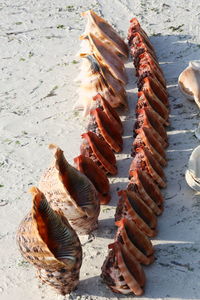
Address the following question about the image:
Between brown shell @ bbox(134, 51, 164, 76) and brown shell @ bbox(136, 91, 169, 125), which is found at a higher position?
brown shell @ bbox(134, 51, 164, 76)

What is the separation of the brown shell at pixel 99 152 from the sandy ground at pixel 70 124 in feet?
0.33

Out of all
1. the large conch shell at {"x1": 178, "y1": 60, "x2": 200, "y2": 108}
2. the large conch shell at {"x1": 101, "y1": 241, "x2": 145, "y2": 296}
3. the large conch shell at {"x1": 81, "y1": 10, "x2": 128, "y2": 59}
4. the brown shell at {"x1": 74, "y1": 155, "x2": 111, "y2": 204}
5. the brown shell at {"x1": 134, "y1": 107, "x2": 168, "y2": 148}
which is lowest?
the large conch shell at {"x1": 101, "y1": 241, "x2": 145, "y2": 296}

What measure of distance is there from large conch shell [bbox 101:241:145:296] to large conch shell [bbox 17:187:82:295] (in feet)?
0.53

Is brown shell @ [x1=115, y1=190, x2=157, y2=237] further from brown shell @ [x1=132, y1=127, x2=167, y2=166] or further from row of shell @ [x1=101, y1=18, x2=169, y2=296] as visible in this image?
brown shell @ [x1=132, y1=127, x2=167, y2=166]

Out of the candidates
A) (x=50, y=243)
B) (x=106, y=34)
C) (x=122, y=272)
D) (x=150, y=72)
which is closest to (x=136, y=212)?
(x=122, y=272)

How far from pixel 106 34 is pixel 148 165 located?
1516mm

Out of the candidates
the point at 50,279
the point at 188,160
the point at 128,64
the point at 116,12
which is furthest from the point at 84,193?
the point at 116,12

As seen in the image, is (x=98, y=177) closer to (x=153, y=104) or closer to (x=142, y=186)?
(x=142, y=186)

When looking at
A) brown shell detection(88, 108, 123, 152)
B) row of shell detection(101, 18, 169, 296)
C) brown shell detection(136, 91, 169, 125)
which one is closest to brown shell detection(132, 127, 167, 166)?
row of shell detection(101, 18, 169, 296)

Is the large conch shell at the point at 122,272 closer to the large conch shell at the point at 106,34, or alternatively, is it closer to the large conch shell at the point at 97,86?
the large conch shell at the point at 97,86

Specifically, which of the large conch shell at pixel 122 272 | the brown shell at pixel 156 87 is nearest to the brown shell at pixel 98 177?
the large conch shell at pixel 122 272

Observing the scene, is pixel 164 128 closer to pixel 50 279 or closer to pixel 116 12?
pixel 50 279

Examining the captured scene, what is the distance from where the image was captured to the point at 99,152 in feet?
12.8

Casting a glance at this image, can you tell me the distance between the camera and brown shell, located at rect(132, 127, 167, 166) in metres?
3.86
